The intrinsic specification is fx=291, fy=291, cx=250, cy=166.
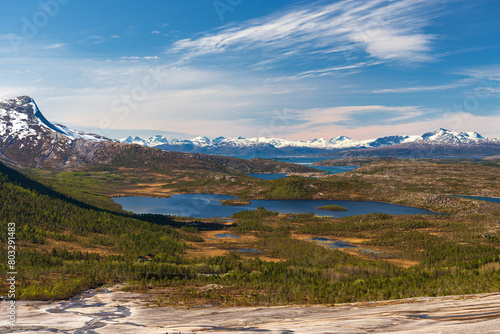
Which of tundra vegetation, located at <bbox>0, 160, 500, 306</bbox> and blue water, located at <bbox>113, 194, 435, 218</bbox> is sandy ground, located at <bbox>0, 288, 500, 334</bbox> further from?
blue water, located at <bbox>113, 194, 435, 218</bbox>

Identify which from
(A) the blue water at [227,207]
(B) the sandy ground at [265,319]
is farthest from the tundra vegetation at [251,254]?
(A) the blue water at [227,207]

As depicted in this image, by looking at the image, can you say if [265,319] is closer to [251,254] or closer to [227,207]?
[251,254]

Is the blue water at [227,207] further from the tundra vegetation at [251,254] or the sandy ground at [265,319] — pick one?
the sandy ground at [265,319]

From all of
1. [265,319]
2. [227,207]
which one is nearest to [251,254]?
[265,319]

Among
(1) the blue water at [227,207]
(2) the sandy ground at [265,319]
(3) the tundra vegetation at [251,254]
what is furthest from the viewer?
(1) the blue water at [227,207]

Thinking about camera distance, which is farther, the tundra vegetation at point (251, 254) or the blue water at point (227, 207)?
the blue water at point (227, 207)

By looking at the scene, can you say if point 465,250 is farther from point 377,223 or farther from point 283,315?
point 283,315
